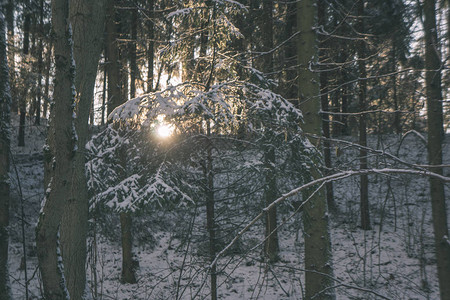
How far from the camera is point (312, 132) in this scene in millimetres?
4977

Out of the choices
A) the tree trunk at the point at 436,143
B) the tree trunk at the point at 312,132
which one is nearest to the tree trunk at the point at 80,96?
the tree trunk at the point at 312,132

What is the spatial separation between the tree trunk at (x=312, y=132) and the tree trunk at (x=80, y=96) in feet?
10.3

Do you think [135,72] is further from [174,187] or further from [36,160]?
[36,160]

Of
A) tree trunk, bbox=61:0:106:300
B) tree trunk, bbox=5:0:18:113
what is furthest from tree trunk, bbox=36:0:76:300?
tree trunk, bbox=5:0:18:113

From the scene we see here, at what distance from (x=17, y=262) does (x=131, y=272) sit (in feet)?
14.8

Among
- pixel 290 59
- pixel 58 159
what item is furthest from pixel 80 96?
pixel 290 59

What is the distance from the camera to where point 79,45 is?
3.04 meters

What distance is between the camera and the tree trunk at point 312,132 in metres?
4.59

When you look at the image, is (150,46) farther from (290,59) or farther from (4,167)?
(4,167)

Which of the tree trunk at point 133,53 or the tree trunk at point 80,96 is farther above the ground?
the tree trunk at point 133,53

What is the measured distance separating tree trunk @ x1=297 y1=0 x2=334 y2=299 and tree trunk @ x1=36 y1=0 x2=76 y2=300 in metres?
3.38

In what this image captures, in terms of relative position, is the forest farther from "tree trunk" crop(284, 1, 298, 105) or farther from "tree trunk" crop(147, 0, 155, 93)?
"tree trunk" crop(147, 0, 155, 93)

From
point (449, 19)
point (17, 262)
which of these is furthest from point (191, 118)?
point (17, 262)

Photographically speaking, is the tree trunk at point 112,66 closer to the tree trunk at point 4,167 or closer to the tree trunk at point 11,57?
the tree trunk at point 11,57
